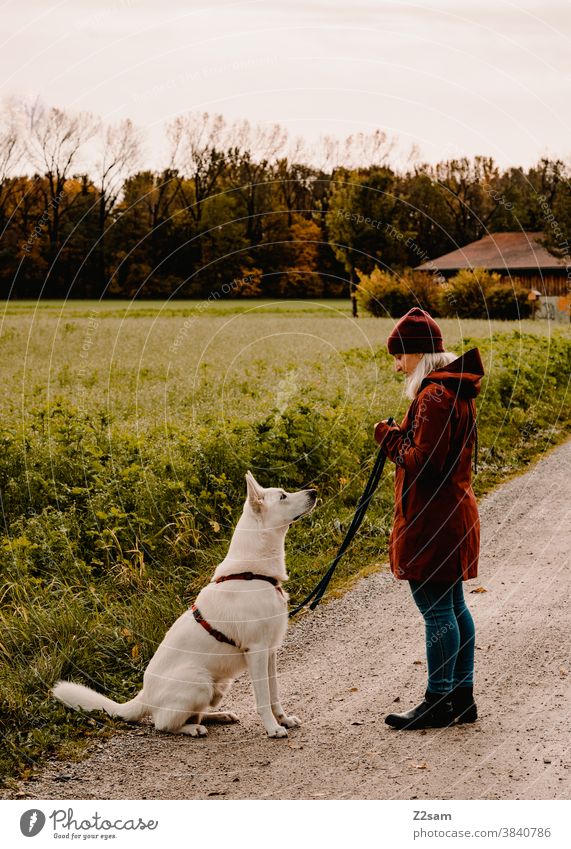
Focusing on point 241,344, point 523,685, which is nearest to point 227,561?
point 523,685

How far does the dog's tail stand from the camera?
5.34 meters

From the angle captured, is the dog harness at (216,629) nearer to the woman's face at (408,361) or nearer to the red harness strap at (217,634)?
the red harness strap at (217,634)

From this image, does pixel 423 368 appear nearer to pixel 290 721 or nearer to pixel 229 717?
pixel 290 721

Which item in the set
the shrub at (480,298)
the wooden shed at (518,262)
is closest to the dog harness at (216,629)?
the shrub at (480,298)

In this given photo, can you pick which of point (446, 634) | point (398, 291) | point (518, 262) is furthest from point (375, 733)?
point (518, 262)

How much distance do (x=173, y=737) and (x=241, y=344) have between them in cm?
1887

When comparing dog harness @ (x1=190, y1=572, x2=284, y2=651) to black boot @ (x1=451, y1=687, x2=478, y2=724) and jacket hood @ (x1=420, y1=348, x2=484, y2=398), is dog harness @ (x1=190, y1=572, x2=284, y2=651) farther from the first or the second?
jacket hood @ (x1=420, y1=348, x2=484, y2=398)

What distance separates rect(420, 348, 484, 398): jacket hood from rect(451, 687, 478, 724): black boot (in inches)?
68.1

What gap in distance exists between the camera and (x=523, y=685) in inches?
228

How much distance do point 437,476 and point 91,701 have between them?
2404 millimetres

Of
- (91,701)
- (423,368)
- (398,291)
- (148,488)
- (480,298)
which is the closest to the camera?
(423,368)

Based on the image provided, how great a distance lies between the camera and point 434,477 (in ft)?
16.2

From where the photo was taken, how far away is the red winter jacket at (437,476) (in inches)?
192

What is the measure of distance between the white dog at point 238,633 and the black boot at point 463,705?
94 centimetres
